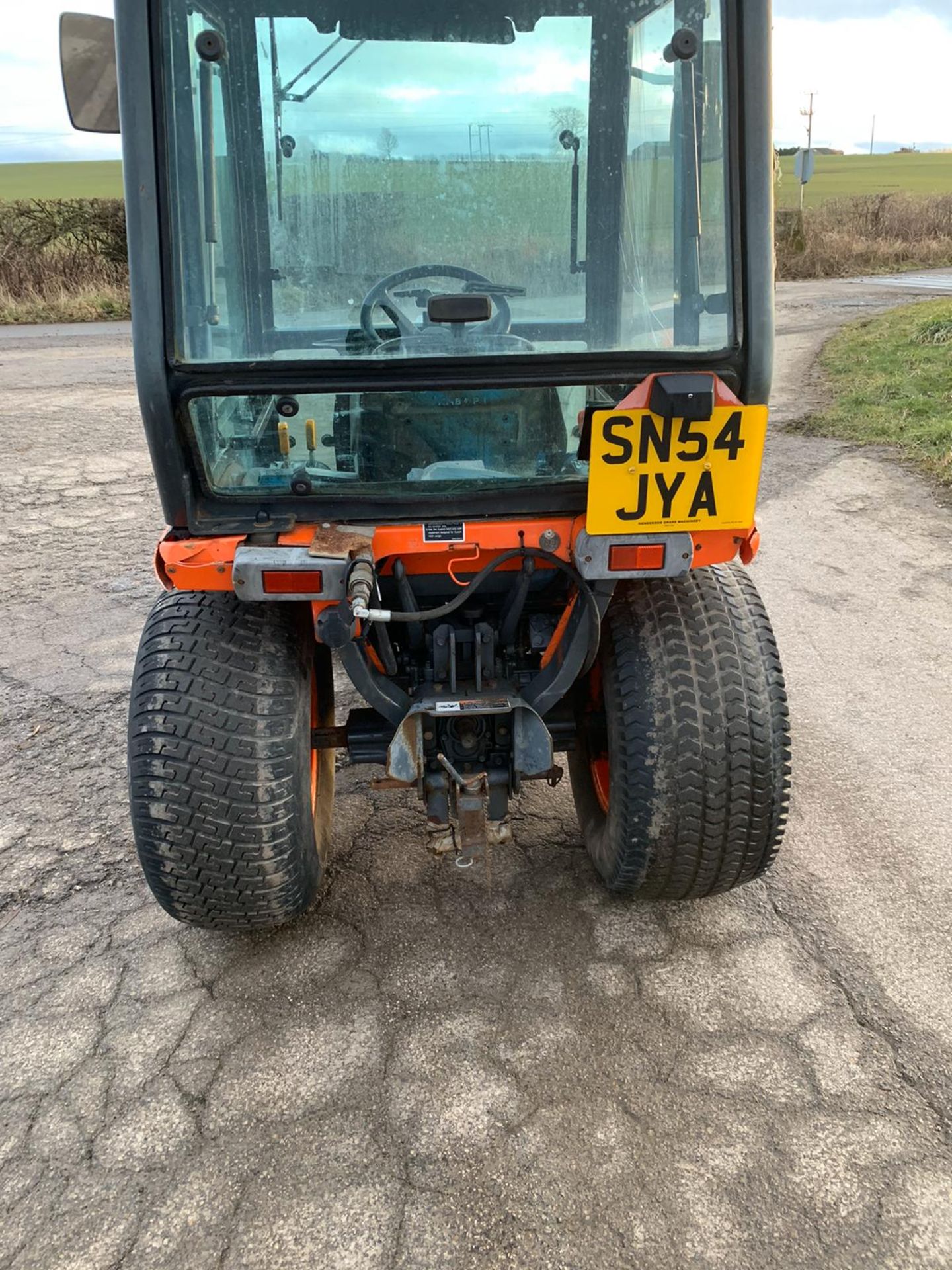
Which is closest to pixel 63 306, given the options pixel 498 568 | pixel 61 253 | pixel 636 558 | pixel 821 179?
pixel 61 253

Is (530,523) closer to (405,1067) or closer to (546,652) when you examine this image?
(546,652)

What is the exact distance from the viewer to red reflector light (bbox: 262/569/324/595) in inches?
80.9

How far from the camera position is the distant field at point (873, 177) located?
1220 inches

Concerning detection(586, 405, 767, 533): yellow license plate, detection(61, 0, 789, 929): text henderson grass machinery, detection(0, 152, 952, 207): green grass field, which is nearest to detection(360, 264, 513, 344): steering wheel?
detection(61, 0, 789, 929): text henderson grass machinery

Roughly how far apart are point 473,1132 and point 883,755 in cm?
208

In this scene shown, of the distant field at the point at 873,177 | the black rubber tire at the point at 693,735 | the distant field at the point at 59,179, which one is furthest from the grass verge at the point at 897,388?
the distant field at the point at 59,179

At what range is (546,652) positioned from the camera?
2516mm

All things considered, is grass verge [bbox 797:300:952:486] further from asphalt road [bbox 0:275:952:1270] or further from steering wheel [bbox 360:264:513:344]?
steering wheel [bbox 360:264:513:344]

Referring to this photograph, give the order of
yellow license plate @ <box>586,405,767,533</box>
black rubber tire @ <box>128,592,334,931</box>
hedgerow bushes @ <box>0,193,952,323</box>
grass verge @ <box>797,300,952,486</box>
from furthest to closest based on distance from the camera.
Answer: hedgerow bushes @ <box>0,193,952,323</box> → grass verge @ <box>797,300,952,486</box> → black rubber tire @ <box>128,592,334,931</box> → yellow license plate @ <box>586,405,767,533</box>

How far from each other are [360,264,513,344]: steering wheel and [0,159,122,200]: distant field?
3053cm

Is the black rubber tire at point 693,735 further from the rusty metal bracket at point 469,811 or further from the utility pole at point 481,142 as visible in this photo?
the utility pole at point 481,142

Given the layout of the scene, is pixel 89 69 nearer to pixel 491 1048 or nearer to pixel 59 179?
pixel 491 1048

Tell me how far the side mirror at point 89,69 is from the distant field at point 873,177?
24.9 metres

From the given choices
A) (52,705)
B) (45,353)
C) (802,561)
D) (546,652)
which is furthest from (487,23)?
(45,353)
